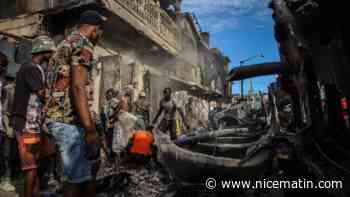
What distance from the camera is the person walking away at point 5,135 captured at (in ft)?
13.9

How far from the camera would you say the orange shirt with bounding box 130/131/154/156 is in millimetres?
5355

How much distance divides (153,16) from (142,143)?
9709 mm

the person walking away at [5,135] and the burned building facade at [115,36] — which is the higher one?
the burned building facade at [115,36]

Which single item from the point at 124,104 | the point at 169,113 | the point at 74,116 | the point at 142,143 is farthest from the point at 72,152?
the point at 169,113

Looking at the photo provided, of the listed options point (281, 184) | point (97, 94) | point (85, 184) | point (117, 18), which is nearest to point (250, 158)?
point (281, 184)

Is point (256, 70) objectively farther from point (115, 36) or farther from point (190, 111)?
point (190, 111)

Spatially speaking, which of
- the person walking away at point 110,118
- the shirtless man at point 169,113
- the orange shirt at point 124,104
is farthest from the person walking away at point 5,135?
the shirtless man at point 169,113

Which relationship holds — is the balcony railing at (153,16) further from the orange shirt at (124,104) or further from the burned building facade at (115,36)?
the orange shirt at (124,104)

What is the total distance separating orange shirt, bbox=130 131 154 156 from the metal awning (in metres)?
2.34

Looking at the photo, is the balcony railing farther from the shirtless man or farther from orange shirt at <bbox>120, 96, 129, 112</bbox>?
orange shirt at <bbox>120, 96, 129, 112</bbox>

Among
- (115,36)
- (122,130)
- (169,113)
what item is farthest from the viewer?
(115,36)

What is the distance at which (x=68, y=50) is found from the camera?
7.47 ft

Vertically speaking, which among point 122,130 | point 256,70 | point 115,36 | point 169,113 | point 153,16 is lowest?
point 122,130

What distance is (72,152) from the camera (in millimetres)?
2162
